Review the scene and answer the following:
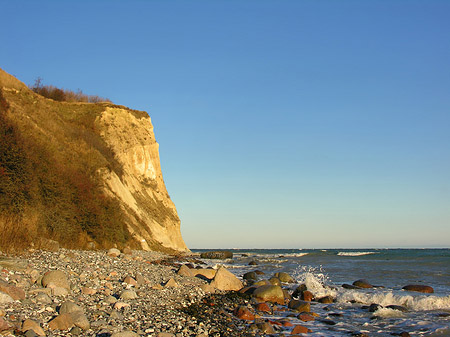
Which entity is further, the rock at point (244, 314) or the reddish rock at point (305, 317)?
the reddish rock at point (305, 317)

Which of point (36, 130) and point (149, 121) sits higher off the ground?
point (149, 121)

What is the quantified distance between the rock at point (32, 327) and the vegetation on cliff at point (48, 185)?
7543 millimetres

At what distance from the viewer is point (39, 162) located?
18719mm

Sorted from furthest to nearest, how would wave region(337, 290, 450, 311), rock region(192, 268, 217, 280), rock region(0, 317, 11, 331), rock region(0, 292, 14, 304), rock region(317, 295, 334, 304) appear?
rock region(192, 268, 217, 280) < rock region(317, 295, 334, 304) < wave region(337, 290, 450, 311) < rock region(0, 292, 14, 304) < rock region(0, 317, 11, 331)

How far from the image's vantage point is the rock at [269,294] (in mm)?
13711

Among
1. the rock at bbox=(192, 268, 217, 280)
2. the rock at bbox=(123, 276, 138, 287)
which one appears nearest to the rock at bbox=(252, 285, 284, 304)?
the rock at bbox=(192, 268, 217, 280)

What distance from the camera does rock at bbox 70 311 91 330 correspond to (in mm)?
6832

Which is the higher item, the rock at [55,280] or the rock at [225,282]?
the rock at [55,280]

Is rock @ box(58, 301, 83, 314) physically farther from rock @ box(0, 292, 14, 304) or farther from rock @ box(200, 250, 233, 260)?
rock @ box(200, 250, 233, 260)

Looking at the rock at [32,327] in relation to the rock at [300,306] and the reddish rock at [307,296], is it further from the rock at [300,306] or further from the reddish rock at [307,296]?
the reddish rock at [307,296]

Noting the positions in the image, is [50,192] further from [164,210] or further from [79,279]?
[164,210]

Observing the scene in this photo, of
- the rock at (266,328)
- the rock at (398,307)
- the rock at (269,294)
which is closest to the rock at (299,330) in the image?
the rock at (266,328)

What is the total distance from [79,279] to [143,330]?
166 inches

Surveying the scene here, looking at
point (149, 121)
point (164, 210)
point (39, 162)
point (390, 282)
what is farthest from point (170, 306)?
point (149, 121)
